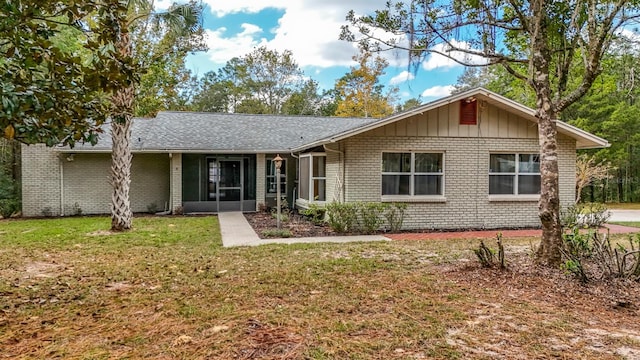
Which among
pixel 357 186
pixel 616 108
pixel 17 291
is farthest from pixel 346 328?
pixel 616 108

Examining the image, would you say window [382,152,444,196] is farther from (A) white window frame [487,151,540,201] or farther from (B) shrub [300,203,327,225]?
(B) shrub [300,203,327,225]

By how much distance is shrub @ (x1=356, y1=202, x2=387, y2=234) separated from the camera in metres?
10.9

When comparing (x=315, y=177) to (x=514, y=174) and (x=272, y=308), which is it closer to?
(x=514, y=174)

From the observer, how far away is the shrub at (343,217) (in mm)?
10766

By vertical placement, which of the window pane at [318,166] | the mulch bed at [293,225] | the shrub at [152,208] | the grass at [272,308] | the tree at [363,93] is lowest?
the grass at [272,308]

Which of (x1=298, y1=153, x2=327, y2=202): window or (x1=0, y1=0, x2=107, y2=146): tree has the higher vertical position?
(x1=0, y1=0, x2=107, y2=146): tree

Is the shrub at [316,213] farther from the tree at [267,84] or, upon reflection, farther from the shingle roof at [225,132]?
the tree at [267,84]

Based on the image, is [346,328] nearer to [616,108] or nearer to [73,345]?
[73,345]

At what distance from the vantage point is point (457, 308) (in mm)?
4613

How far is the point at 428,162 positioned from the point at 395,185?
1201mm

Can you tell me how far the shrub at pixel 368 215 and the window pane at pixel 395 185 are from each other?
0.83 metres

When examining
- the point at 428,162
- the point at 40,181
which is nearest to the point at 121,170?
the point at 40,181

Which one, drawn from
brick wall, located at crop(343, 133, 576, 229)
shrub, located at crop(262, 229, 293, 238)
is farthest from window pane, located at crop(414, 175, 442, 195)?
shrub, located at crop(262, 229, 293, 238)

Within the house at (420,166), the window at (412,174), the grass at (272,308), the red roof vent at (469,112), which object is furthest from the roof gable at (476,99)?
the grass at (272,308)
